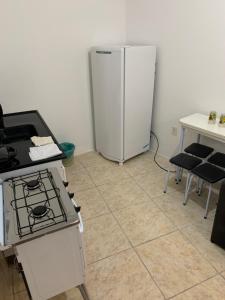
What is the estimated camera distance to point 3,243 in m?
0.96

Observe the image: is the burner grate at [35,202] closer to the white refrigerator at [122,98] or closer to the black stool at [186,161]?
the black stool at [186,161]

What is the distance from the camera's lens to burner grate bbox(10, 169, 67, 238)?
40.9 inches

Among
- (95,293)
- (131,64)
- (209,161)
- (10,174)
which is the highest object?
(131,64)

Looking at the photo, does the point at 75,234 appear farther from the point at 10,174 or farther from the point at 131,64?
the point at 131,64

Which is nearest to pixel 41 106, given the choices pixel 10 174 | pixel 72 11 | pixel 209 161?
pixel 72 11

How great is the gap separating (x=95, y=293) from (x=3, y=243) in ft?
2.87

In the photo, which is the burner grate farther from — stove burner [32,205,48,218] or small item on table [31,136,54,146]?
small item on table [31,136,54,146]

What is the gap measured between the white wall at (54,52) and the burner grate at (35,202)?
1.53m

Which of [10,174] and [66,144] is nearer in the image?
[10,174]

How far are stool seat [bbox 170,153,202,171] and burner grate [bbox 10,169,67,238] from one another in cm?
126

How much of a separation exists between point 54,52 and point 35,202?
6.44 ft

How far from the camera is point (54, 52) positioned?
2570 mm

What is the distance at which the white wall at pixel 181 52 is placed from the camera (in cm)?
210

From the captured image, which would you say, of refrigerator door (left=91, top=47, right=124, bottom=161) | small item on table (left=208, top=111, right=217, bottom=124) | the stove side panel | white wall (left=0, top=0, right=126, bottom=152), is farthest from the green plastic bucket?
the stove side panel
